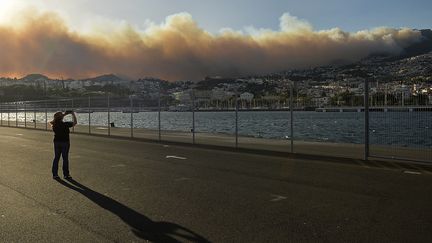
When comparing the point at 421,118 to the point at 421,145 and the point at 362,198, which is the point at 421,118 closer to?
the point at 421,145

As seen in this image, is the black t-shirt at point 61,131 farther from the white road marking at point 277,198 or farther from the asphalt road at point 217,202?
the white road marking at point 277,198

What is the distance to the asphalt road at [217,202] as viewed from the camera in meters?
6.49

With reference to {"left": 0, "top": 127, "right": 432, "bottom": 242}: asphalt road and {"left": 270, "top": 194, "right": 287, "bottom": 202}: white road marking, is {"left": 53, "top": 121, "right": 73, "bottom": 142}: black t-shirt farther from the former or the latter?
{"left": 270, "top": 194, "right": 287, "bottom": 202}: white road marking

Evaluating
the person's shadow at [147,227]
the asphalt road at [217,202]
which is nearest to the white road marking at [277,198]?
the asphalt road at [217,202]

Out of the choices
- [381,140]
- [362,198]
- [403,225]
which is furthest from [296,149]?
[403,225]

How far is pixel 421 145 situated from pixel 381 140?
1.14 m

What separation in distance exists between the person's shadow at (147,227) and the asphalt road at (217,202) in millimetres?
13

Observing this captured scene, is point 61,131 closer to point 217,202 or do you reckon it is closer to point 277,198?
point 217,202

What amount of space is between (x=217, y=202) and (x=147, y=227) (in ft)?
6.36

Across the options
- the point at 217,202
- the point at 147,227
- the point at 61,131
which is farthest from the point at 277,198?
the point at 61,131

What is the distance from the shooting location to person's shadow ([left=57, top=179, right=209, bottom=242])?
6285mm

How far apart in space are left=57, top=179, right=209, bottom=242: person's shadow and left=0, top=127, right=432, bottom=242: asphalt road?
0.04 ft

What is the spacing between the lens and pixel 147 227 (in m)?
6.86

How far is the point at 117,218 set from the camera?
7.45 meters
